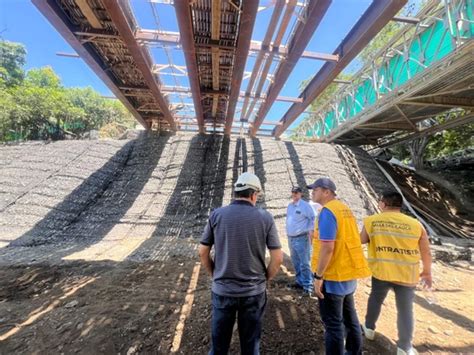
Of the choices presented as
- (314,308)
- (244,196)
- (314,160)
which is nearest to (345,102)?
(314,160)

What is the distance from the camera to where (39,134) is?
60.7 feet

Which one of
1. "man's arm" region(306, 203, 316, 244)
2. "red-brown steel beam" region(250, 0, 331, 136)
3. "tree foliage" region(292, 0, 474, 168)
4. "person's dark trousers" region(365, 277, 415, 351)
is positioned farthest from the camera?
"tree foliage" region(292, 0, 474, 168)

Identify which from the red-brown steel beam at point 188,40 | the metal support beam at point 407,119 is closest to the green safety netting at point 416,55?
the metal support beam at point 407,119

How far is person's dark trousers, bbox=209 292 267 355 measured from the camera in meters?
1.78

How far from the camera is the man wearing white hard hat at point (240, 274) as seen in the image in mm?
1781

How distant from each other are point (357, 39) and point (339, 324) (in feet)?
18.1

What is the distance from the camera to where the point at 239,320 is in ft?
6.00

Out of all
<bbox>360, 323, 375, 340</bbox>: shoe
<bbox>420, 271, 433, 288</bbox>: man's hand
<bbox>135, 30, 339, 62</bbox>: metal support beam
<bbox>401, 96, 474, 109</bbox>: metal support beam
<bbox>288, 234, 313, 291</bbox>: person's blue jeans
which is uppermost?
<bbox>135, 30, 339, 62</bbox>: metal support beam

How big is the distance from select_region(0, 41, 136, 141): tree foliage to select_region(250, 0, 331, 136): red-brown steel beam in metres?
16.6

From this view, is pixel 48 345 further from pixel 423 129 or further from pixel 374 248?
pixel 423 129

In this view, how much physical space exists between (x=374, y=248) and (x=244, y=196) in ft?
4.96

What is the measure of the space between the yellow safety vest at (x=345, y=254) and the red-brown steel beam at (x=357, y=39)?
4257mm

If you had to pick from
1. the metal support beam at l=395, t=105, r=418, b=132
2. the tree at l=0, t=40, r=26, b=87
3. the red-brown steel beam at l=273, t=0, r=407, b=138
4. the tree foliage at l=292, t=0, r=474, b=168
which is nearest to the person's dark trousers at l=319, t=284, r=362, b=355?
the red-brown steel beam at l=273, t=0, r=407, b=138

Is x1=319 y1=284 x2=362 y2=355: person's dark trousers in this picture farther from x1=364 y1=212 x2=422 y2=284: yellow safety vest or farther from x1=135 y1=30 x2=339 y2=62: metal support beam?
x1=135 y1=30 x2=339 y2=62: metal support beam
